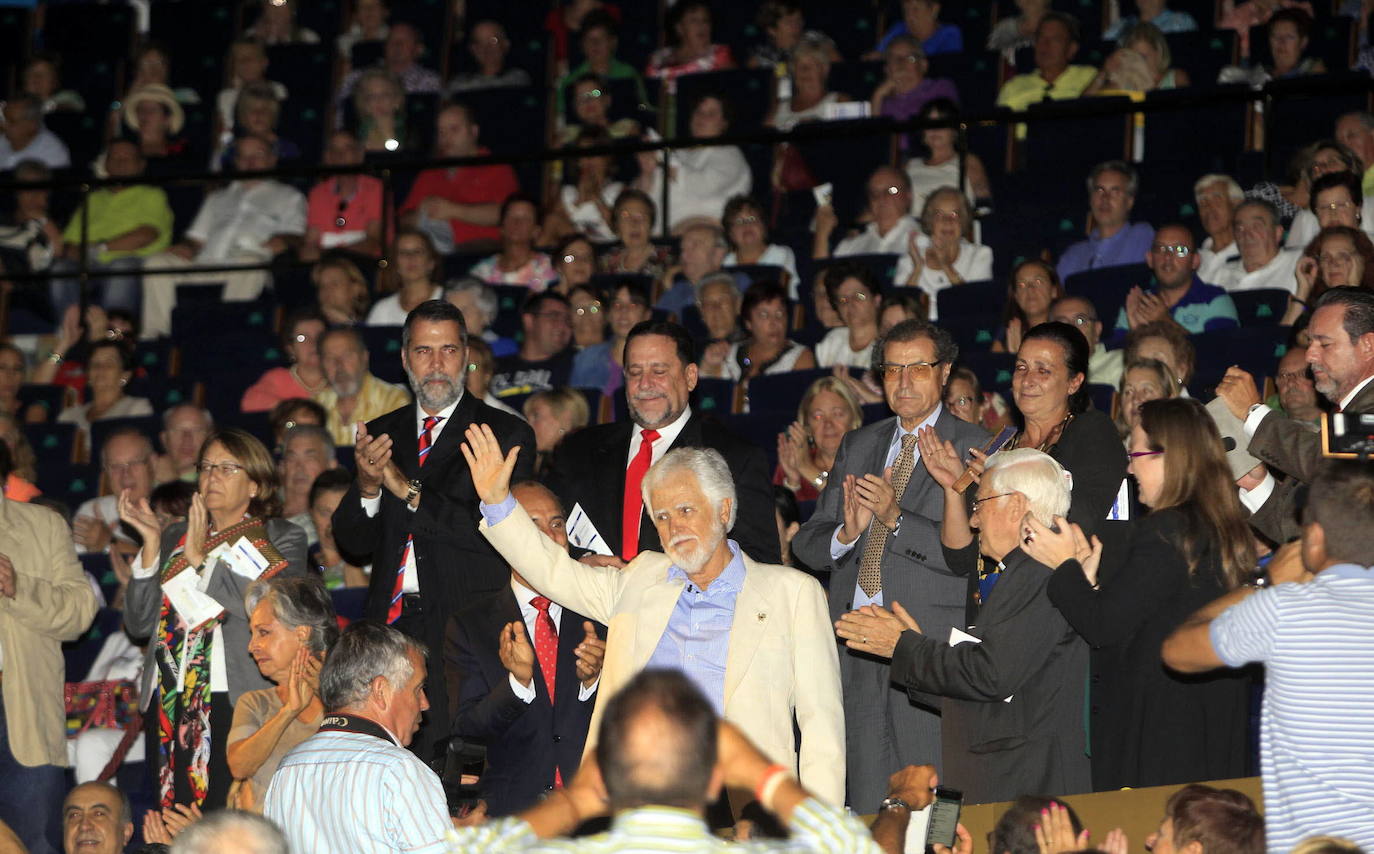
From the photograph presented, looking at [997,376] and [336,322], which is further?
[336,322]

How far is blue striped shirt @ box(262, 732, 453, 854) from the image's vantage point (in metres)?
4.09

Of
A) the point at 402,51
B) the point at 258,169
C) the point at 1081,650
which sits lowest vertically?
the point at 1081,650

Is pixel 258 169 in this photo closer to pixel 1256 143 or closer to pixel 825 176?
pixel 825 176

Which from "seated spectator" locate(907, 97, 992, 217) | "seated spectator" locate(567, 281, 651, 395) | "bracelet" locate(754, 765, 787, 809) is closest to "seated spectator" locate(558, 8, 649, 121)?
"seated spectator" locate(907, 97, 992, 217)

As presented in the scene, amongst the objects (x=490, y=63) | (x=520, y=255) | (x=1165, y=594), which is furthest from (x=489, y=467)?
(x=490, y=63)

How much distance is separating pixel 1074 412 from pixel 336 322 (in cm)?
487

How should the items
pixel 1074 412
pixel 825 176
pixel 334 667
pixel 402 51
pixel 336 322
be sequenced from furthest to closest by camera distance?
pixel 402 51
pixel 825 176
pixel 336 322
pixel 1074 412
pixel 334 667

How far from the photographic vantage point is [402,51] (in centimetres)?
1175

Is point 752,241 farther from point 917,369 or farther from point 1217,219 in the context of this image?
point 917,369

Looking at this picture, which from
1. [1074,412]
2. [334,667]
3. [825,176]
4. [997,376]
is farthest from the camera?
[825,176]

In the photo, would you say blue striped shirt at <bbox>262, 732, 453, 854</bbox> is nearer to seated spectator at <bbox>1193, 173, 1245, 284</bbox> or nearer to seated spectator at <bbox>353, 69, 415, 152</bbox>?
seated spectator at <bbox>1193, 173, 1245, 284</bbox>

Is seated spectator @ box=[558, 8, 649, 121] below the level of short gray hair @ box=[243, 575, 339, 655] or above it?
above

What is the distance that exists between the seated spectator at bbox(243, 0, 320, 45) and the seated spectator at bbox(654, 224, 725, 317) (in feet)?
15.2

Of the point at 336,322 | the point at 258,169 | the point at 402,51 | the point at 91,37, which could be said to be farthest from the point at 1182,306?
the point at 91,37
